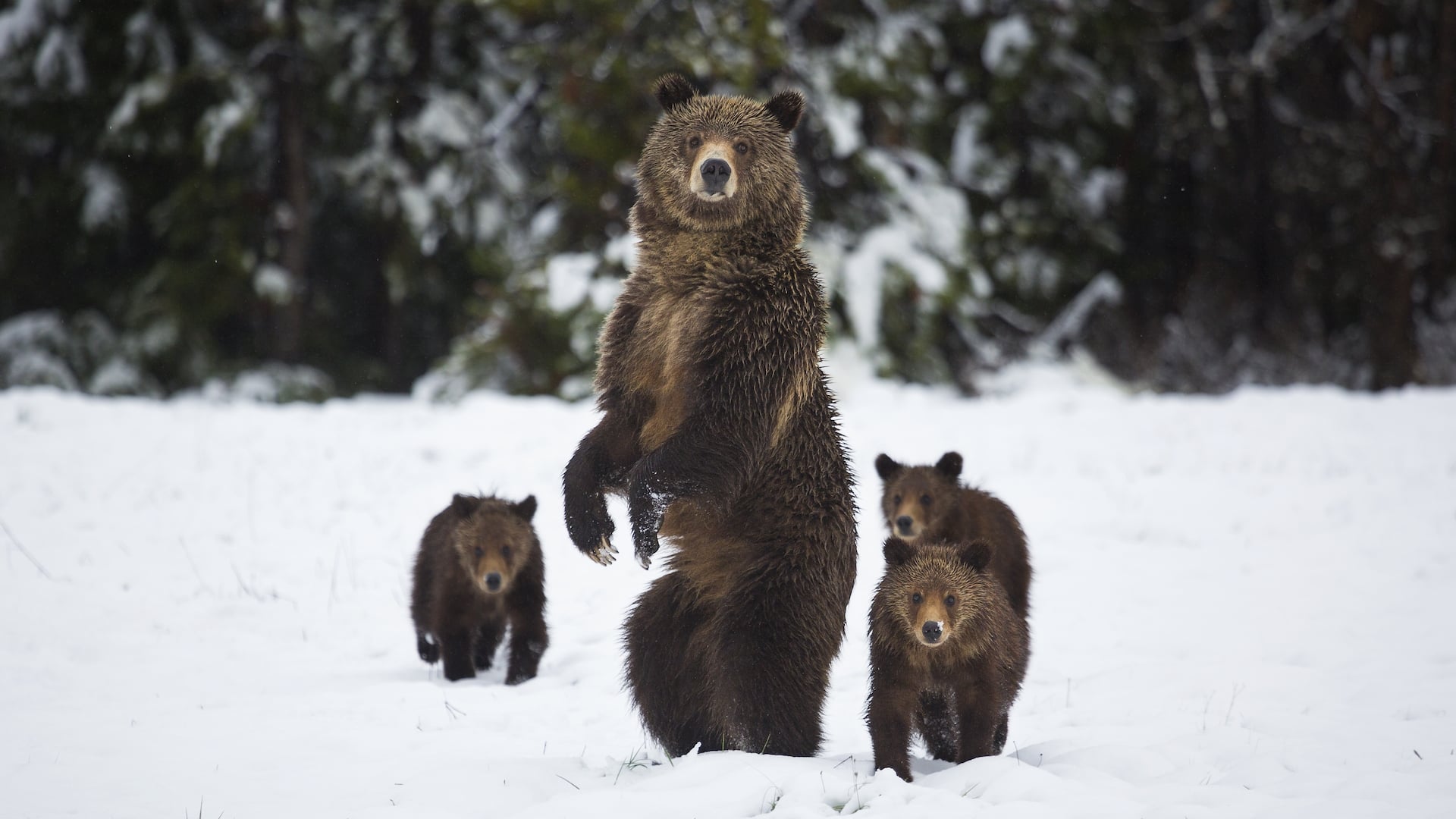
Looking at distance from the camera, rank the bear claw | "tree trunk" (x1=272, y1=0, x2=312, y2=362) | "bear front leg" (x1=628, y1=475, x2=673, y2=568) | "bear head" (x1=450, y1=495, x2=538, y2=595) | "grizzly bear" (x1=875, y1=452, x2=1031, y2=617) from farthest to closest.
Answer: "tree trunk" (x1=272, y1=0, x2=312, y2=362)
"bear head" (x1=450, y1=495, x2=538, y2=595)
"grizzly bear" (x1=875, y1=452, x2=1031, y2=617)
the bear claw
"bear front leg" (x1=628, y1=475, x2=673, y2=568)

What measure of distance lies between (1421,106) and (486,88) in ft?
46.0

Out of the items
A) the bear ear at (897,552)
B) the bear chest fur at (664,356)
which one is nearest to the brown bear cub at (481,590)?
the bear chest fur at (664,356)

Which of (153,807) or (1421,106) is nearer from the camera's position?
(153,807)

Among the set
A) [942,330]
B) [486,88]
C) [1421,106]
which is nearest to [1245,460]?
[942,330]

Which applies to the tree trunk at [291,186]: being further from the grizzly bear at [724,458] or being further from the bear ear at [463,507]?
the grizzly bear at [724,458]

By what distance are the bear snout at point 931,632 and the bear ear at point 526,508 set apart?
107 inches

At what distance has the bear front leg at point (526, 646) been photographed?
20.2 feet

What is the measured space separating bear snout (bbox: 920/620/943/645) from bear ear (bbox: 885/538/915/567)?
1.55ft

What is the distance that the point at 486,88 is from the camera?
19891mm

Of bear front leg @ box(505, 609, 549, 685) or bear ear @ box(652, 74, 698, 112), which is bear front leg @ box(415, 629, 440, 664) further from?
bear ear @ box(652, 74, 698, 112)

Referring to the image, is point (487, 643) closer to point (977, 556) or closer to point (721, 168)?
point (977, 556)

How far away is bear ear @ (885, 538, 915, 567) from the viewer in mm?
4750

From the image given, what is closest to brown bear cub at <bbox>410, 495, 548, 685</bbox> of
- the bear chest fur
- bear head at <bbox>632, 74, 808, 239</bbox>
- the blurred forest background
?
the bear chest fur

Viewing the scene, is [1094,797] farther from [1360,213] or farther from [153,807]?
[1360,213]
